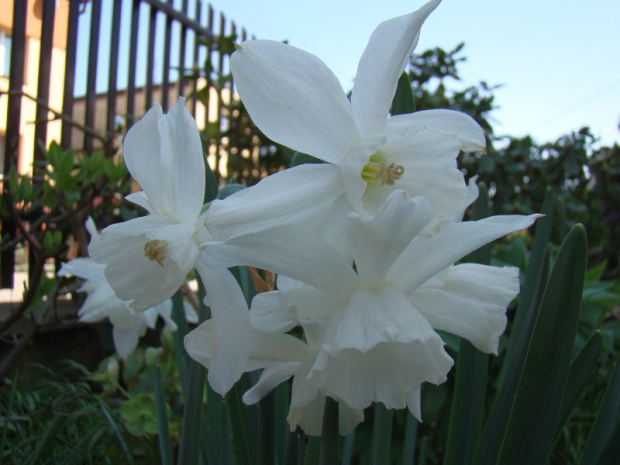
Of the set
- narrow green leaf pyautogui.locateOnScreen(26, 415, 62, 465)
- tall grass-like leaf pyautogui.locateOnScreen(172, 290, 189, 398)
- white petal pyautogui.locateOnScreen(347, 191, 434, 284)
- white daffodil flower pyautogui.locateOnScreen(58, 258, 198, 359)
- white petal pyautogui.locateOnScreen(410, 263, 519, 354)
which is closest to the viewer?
white petal pyautogui.locateOnScreen(347, 191, 434, 284)

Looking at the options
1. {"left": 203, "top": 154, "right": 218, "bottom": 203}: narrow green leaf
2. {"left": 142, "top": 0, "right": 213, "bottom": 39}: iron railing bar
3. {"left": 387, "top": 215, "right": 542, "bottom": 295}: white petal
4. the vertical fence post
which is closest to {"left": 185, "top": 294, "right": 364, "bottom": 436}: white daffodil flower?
{"left": 387, "top": 215, "right": 542, "bottom": 295}: white petal

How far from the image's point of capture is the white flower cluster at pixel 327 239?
1.64 feet

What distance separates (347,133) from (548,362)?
0.36m

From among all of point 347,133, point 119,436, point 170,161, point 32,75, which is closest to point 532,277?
point 347,133

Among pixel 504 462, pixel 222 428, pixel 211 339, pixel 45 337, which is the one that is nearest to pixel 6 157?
pixel 45 337

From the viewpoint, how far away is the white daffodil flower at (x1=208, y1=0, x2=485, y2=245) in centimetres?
53

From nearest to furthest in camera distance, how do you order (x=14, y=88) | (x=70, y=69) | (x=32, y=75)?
1. (x=14, y=88)
2. (x=70, y=69)
3. (x=32, y=75)

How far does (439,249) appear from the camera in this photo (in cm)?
54

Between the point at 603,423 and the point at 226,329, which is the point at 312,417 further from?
the point at 603,423

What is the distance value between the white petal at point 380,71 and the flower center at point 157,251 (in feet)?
0.83

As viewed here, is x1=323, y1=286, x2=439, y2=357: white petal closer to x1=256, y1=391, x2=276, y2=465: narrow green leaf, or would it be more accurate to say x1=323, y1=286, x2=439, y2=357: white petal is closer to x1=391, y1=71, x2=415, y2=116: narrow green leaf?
x1=256, y1=391, x2=276, y2=465: narrow green leaf

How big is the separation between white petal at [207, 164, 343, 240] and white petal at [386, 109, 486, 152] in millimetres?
115

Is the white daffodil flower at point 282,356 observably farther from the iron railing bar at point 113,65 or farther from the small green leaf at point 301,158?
the iron railing bar at point 113,65

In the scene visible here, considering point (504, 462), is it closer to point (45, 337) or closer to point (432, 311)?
point (432, 311)
